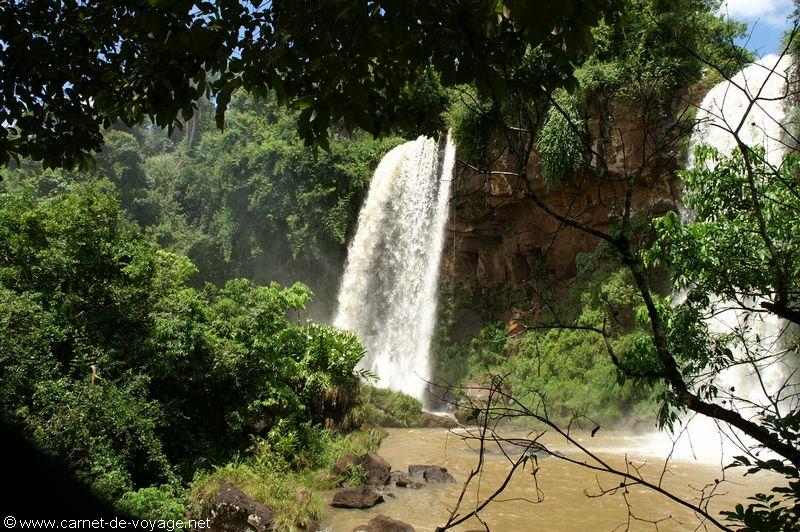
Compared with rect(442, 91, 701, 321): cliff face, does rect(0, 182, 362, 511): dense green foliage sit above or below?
below

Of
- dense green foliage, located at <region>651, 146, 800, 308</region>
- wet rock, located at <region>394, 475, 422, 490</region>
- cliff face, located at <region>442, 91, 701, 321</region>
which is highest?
cliff face, located at <region>442, 91, 701, 321</region>

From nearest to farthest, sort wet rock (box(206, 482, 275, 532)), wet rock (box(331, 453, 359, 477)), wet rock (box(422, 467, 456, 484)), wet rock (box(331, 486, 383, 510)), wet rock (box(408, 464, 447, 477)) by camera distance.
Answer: wet rock (box(206, 482, 275, 532)) → wet rock (box(331, 486, 383, 510)) → wet rock (box(331, 453, 359, 477)) → wet rock (box(422, 467, 456, 484)) → wet rock (box(408, 464, 447, 477))

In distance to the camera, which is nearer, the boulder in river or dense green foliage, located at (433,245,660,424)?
the boulder in river

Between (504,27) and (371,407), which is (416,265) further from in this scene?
(504,27)

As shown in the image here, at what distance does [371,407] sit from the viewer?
13.3 m

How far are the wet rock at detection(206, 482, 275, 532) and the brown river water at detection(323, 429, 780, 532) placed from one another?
75 centimetres

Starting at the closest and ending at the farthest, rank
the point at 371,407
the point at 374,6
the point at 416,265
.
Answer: the point at 374,6 → the point at 371,407 → the point at 416,265

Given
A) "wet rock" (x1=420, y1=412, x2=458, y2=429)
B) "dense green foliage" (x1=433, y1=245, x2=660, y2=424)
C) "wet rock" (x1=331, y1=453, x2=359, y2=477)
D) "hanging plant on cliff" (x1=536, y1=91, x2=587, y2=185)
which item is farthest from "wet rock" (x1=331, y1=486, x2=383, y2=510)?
"hanging plant on cliff" (x1=536, y1=91, x2=587, y2=185)

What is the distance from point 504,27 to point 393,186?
17293 millimetres

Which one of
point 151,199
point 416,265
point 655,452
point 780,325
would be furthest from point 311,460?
point 151,199

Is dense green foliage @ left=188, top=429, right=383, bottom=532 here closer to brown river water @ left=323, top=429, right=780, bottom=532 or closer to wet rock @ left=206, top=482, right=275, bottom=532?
wet rock @ left=206, top=482, right=275, bottom=532

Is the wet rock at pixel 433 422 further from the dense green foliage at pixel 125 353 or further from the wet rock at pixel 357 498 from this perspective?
the wet rock at pixel 357 498

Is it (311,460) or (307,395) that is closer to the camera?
(311,460)

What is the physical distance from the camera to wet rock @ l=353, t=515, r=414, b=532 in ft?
20.2
